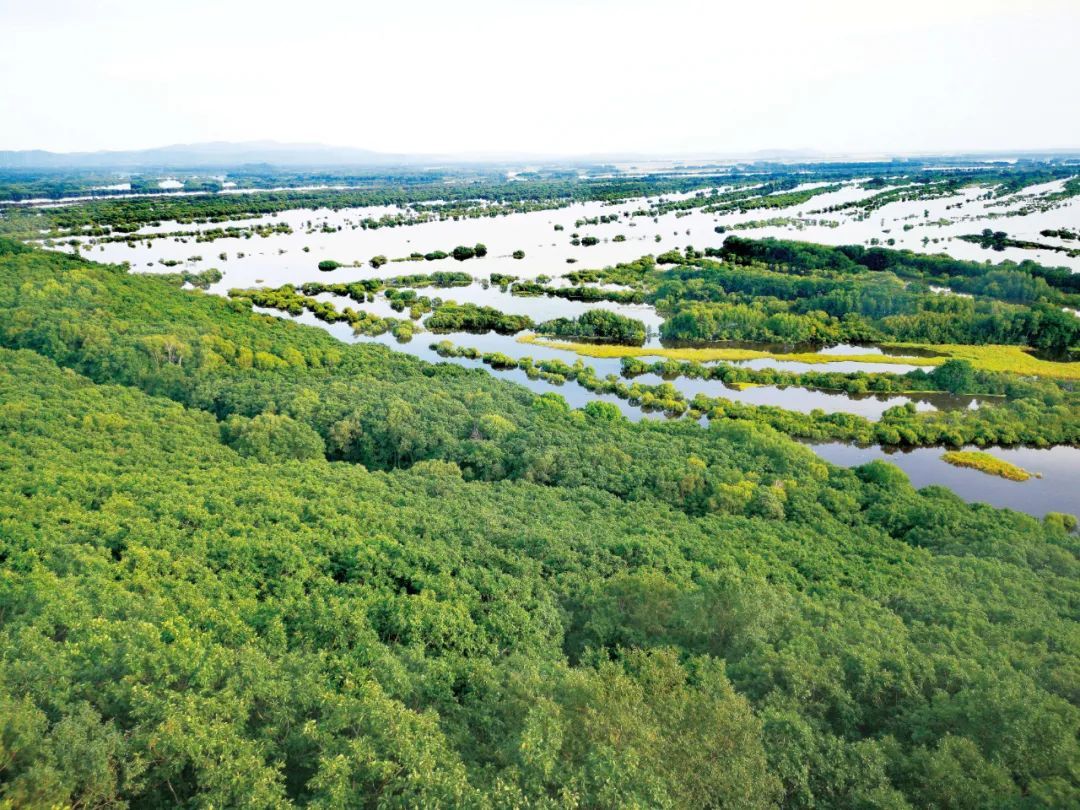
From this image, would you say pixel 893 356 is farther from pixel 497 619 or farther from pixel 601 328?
pixel 497 619

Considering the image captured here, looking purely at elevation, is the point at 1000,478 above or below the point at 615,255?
below

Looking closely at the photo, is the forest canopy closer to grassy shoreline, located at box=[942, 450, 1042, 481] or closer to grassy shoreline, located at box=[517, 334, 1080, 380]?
grassy shoreline, located at box=[942, 450, 1042, 481]

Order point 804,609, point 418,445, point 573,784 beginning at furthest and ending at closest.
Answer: point 418,445 → point 804,609 → point 573,784

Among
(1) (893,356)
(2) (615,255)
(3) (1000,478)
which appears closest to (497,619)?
(3) (1000,478)

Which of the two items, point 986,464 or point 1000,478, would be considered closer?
point 1000,478

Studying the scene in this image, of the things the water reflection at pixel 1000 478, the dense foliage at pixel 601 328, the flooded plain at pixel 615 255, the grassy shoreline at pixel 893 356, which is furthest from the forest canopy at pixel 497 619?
Result: the dense foliage at pixel 601 328

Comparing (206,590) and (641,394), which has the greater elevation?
(206,590)

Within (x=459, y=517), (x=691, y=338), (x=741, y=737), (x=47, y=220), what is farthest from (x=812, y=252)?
(x=47, y=220)

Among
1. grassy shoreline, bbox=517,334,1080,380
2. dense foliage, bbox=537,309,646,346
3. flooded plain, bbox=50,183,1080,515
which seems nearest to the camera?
flooded plain, bbox=50,183,1080,515

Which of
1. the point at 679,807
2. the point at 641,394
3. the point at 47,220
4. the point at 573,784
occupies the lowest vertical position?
the point at 641,394

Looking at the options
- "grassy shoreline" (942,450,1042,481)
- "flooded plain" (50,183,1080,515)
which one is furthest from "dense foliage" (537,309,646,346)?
"grassy shoreline" (942,450,1042,481)

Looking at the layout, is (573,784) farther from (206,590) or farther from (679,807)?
(206,590)
